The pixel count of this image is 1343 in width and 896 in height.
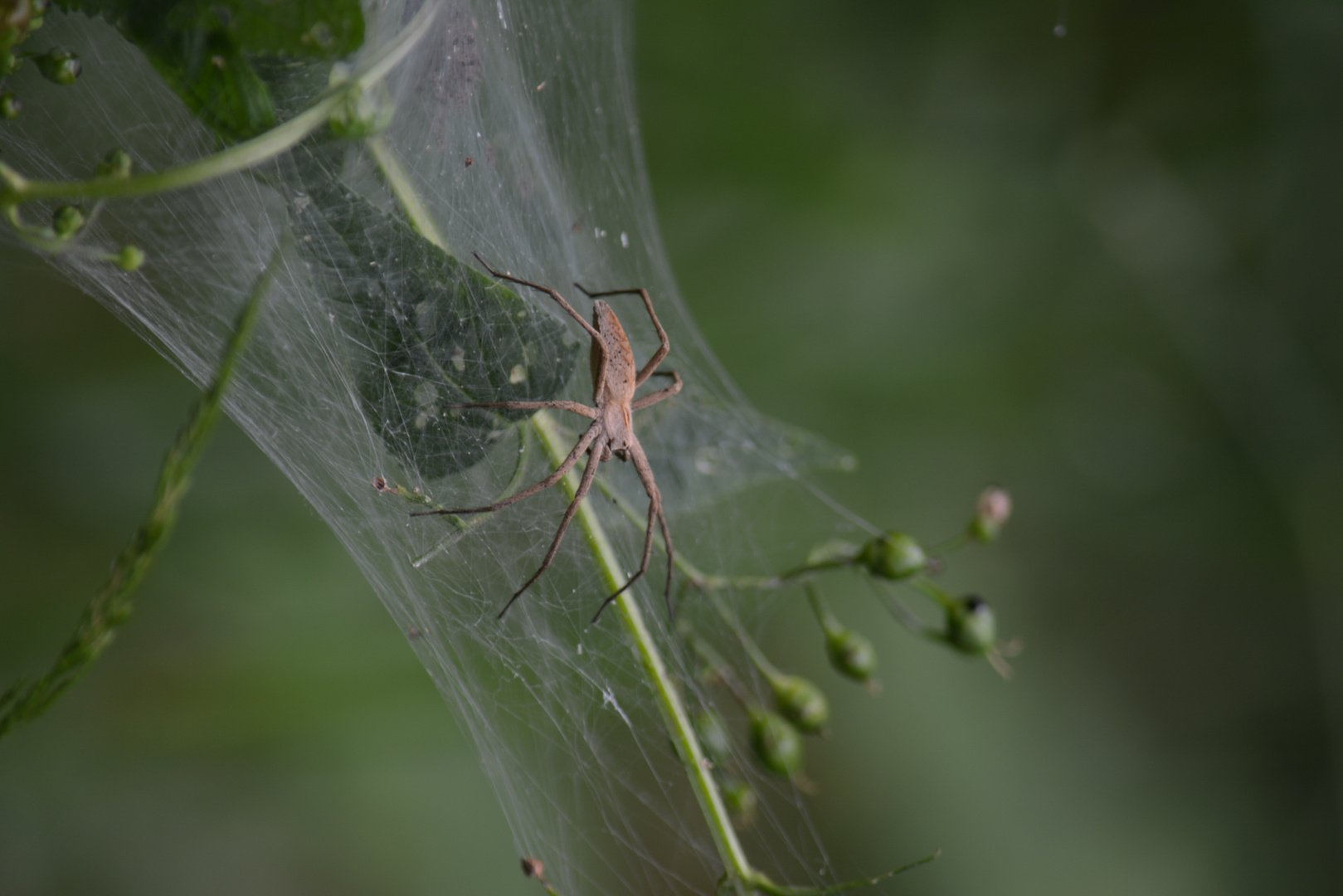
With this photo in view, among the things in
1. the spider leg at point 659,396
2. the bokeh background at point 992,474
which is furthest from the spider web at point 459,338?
the bokeh background at point 992,474

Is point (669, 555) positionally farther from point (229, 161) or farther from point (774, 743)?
point (229, 161)

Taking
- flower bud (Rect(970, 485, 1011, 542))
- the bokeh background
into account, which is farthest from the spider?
the bokeh background

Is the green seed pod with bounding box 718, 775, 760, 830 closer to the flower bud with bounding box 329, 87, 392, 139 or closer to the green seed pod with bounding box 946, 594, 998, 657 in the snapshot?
the green seed pod with bounding box 946, 594, 998, 657

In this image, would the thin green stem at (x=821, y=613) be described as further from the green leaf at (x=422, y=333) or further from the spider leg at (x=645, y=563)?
the green leaf at (x=422, y=333)

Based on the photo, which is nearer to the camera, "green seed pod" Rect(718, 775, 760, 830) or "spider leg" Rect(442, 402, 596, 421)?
"spider leg" Rect(442, 402, 596, 421)

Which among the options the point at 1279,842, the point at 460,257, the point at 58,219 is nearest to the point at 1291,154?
the point at 1279,842
